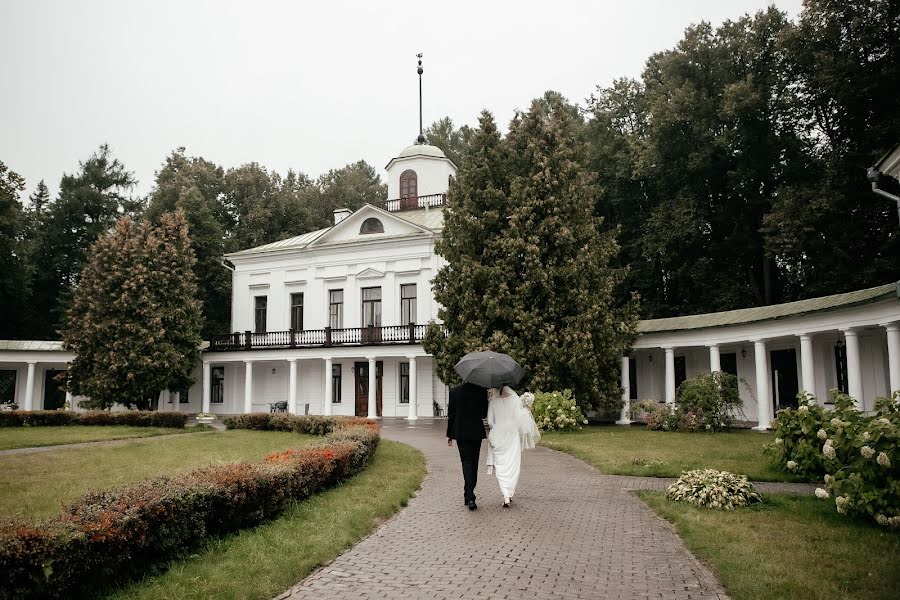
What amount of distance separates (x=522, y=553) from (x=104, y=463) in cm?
1072

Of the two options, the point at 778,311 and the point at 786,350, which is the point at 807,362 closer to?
the point at 778,311

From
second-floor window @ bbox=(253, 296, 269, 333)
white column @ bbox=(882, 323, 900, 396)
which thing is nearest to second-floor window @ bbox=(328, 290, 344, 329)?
second-floor window @ bbox=(253, 296, 269, 333)

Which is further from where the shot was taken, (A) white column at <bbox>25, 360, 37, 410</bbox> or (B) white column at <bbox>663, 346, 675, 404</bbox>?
(A) white column at <bbox>25, 360, 37, 410</bbox>

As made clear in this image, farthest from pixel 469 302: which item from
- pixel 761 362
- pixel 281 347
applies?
pixel 281 347

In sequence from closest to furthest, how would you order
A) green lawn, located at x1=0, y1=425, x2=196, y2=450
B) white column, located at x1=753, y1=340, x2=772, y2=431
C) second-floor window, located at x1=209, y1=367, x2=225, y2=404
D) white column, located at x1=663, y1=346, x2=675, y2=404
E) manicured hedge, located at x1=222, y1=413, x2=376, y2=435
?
green lawn, located at x1=0, y1=425, x2=196, y2=450, manicured hedge, located at x1=222, y1=413, x2=376, y2=435, white column, located at x1=753, y1=340, x2=772, y2=431, white column, located at x1=663, y1=346, x2=675, y2=404, second-floor window, located at x1=209, y1=367, x2=225, y2=404

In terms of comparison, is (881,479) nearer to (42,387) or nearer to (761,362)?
(761,362)

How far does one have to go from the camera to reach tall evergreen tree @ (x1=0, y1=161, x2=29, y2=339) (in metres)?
36.2

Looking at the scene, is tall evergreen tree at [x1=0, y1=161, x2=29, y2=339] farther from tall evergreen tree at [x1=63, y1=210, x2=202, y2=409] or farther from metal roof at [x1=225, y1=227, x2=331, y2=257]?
metal roof at [x1=225, y1=227, x2=331, y2=257]

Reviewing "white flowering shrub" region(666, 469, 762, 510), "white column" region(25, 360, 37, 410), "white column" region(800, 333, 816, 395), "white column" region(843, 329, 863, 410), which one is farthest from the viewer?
"white column" region(25, 360, 37, 410)

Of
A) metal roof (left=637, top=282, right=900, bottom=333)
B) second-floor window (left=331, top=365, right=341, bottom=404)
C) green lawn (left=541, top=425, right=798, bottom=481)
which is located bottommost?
green lawn (left=541, top=425, right=798, bottom=481)

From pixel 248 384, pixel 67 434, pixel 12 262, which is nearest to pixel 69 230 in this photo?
pixel 12 262

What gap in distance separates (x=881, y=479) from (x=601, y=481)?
16.2ft

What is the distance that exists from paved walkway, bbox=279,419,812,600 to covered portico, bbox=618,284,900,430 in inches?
398

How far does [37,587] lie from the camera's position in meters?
5.13
